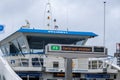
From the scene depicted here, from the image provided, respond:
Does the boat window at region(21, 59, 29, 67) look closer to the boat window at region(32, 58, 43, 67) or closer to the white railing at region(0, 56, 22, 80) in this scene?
the boat window at region(32, 58, 43, 67)

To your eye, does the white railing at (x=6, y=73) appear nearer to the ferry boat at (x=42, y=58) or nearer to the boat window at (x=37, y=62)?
the ferry boat at (x=42, y=58)

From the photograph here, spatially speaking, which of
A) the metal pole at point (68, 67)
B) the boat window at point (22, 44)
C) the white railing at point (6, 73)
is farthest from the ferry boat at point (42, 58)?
the white railing at point (6, 73)

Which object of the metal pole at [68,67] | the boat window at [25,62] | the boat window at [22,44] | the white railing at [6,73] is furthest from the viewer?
the boat window at [22,44]

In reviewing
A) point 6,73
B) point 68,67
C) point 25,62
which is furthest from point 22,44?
point 6,73

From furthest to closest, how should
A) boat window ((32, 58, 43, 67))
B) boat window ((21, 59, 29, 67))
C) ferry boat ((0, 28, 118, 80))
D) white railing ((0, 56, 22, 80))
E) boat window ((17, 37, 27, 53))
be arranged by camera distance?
1. boat window ((17, 37, 27, 53))
2. boat window ((32, 58, 43, 67))
3. boat window ((21, 59, 29, 67))
4. ferry boat ((0, 28, 118, 80))
5. white railing ((0, 56, 22, 80))

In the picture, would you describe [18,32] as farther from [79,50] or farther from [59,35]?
[79,50]

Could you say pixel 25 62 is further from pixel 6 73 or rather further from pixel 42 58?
pixel 6 73

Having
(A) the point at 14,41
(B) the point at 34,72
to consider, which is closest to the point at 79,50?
(B) the point at 34,72

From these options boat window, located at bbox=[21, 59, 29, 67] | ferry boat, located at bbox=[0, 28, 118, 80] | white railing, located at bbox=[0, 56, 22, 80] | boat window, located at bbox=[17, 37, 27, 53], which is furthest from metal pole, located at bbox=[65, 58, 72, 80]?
boat window, located at bbox=[17, 37, 27, 53]

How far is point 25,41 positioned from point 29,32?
1504 millimetres

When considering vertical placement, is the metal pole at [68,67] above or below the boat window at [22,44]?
below

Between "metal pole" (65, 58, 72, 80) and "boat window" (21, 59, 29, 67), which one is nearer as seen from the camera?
"metal pole" (65, 58, 72, 80)

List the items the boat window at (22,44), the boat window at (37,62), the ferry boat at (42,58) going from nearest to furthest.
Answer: the ferry boat at (42,58)
the boat window at (37,62)
the boat window at (22,44)

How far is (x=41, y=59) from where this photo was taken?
62062 mm
